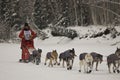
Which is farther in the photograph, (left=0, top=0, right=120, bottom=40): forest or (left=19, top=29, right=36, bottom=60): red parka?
(left=0, top=0, right=120, bottom=40): forest

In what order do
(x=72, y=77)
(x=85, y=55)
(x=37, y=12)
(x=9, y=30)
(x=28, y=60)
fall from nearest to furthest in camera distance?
(x=72, y=77), (x=85, y=55), (x=28, y=60), (x=9, y=30), (x=37, y=12)

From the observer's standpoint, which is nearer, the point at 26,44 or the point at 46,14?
the point at 26,44

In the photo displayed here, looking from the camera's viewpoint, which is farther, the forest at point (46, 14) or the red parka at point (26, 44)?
the forest at point (46, 14)

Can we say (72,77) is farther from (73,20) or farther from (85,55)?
A: (73,20)

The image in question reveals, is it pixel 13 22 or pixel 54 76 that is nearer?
pixel 54 76

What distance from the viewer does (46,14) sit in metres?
49.4

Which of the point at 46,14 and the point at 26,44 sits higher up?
the point at 26,44

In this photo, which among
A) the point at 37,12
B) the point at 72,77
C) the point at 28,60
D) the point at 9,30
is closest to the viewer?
the point at 72,77

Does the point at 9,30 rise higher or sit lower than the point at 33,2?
lower

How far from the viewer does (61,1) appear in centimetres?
4738

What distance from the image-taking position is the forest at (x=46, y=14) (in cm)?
4346

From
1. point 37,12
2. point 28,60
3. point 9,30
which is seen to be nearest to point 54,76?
point 28,60

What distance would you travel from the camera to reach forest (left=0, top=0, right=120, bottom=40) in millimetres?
43456

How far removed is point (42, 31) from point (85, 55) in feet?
110
